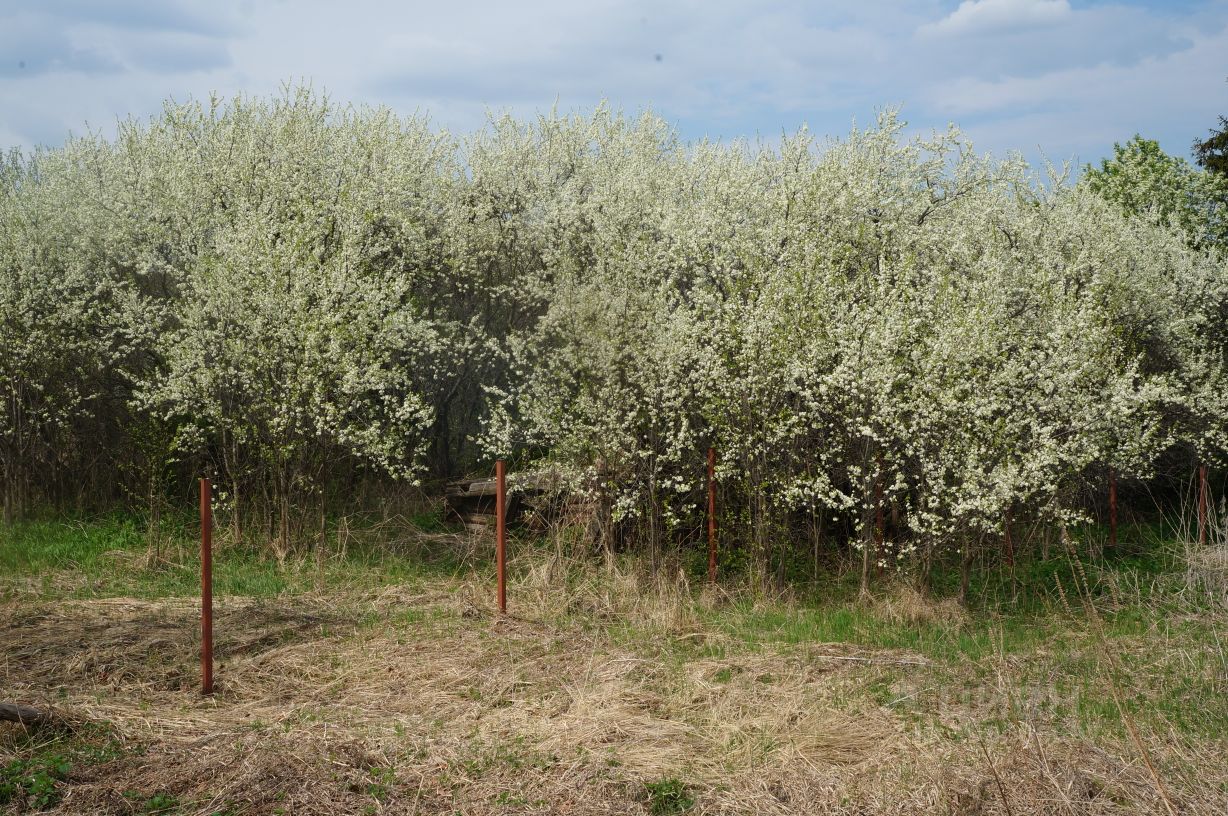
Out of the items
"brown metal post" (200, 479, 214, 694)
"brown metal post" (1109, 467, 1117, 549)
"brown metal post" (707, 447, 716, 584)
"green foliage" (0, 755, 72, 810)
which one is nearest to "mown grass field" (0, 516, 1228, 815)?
"green foliage" (0, 755, 72, 810)

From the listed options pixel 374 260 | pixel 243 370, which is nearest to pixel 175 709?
pixel 243 370

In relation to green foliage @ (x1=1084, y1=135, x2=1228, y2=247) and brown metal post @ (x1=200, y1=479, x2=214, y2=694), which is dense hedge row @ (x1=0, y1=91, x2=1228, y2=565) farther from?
green foliage @ (x1=1084, y1=135, x2=1228, y2=247)

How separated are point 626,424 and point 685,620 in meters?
2.50

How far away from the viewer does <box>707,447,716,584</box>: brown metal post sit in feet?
33.6

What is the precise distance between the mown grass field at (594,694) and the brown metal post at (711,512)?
0.23m

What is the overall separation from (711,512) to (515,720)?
4.40m

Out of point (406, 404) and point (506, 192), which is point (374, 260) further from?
point (406, 404)

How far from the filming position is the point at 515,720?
6.25 m

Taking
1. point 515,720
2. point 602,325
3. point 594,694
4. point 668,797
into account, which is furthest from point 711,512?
point 668,797

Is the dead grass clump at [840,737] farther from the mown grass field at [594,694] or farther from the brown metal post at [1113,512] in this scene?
the brown metal post at [1113,512]

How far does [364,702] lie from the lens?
669 cm

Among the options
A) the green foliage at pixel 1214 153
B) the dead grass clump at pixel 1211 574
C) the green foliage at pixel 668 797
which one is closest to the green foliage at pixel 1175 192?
the green foliage at pixel 1214 153

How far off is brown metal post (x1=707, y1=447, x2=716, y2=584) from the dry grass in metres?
1.08

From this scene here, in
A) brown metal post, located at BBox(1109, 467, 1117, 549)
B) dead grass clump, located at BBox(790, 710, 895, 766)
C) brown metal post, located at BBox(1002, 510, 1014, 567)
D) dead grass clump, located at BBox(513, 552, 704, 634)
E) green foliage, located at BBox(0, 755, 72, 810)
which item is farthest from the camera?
brown metal post, located at BBox(1109, 467, 1117, 549)
